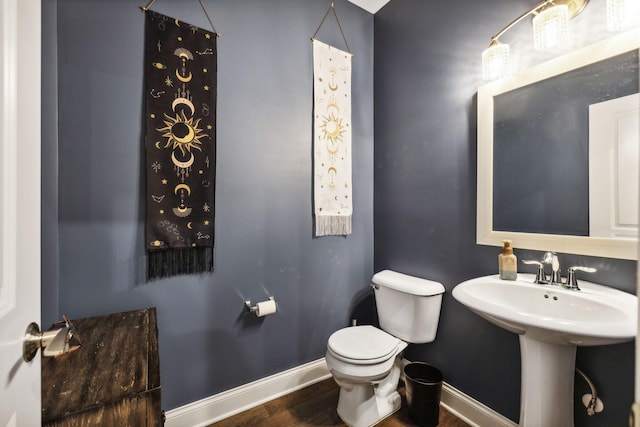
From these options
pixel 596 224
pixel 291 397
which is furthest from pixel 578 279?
pixel 291 397

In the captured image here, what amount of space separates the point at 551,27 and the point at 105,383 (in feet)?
6.57

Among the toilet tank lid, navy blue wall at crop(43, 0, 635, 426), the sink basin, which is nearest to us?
the sink basin

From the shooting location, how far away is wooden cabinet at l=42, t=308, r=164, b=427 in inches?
25.5

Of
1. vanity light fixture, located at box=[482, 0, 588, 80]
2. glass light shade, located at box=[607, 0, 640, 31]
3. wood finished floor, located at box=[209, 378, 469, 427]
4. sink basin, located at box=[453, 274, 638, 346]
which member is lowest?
wood finished floor, located at box=[209, 378, 469, 427]

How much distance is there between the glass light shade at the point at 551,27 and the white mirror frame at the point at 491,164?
0.09 m

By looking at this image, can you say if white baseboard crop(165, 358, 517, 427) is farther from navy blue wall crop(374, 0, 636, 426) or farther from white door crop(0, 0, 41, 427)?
white door crop(0, 0, 41, 427)

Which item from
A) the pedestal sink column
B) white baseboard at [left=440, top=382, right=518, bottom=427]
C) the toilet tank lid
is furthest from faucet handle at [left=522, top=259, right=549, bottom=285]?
white baseboard at [left=440, top=382, right=518, bottom=427]

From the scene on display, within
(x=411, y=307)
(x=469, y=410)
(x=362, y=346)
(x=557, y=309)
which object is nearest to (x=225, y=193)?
(x=362, y=346)

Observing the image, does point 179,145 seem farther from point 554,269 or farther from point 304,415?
point 554,269

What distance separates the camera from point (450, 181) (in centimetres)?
167

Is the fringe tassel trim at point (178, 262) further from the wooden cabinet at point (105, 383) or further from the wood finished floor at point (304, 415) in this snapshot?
the wood finished floor at point (304, 415)

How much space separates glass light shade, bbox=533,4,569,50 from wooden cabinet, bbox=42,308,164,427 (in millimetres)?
1884

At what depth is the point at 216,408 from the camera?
155 cm

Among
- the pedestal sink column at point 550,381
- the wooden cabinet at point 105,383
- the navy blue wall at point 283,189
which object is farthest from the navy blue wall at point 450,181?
the wooden cabinet at point 105,383
